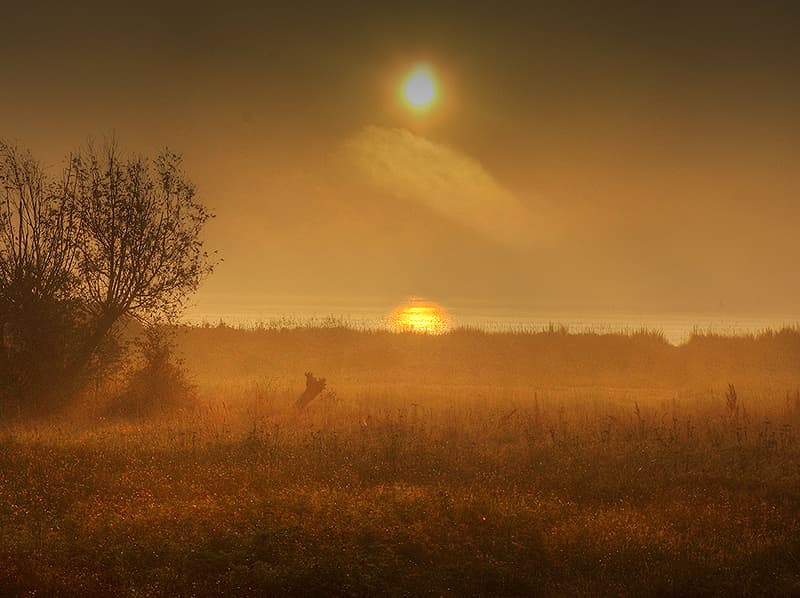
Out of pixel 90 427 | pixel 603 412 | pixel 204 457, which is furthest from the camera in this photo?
pixel 603 412

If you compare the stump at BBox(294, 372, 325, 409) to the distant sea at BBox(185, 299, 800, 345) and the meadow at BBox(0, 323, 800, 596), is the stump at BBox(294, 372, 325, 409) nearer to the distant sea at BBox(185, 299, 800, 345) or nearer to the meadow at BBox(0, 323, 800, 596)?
the meadow at BBox(0, 323, 800, 596)

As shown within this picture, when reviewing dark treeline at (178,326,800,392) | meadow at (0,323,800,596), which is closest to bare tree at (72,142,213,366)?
meadow at (0,323,800,596)

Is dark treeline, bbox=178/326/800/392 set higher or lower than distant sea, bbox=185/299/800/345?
lower

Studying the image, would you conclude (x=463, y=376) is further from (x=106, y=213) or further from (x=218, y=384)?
(x=106, y=213)

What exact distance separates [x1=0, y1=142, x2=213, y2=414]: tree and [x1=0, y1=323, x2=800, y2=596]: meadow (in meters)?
2.38

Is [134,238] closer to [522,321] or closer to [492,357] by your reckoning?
[492,357]

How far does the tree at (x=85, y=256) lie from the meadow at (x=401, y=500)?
2382 mm

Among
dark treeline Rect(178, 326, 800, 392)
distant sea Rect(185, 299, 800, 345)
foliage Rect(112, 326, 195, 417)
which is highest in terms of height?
distant sea Rect(185, 299, 800, 345)

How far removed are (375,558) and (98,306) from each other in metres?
18.1

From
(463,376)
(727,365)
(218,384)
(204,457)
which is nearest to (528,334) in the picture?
(463,376)

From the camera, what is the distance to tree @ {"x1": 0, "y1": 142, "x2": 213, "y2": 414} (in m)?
25.2

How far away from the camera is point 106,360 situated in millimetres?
27109

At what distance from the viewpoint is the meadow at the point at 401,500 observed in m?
12.0

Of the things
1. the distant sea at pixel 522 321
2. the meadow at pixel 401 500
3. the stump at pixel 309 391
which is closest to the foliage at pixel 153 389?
the meadow at pixel 401 500
